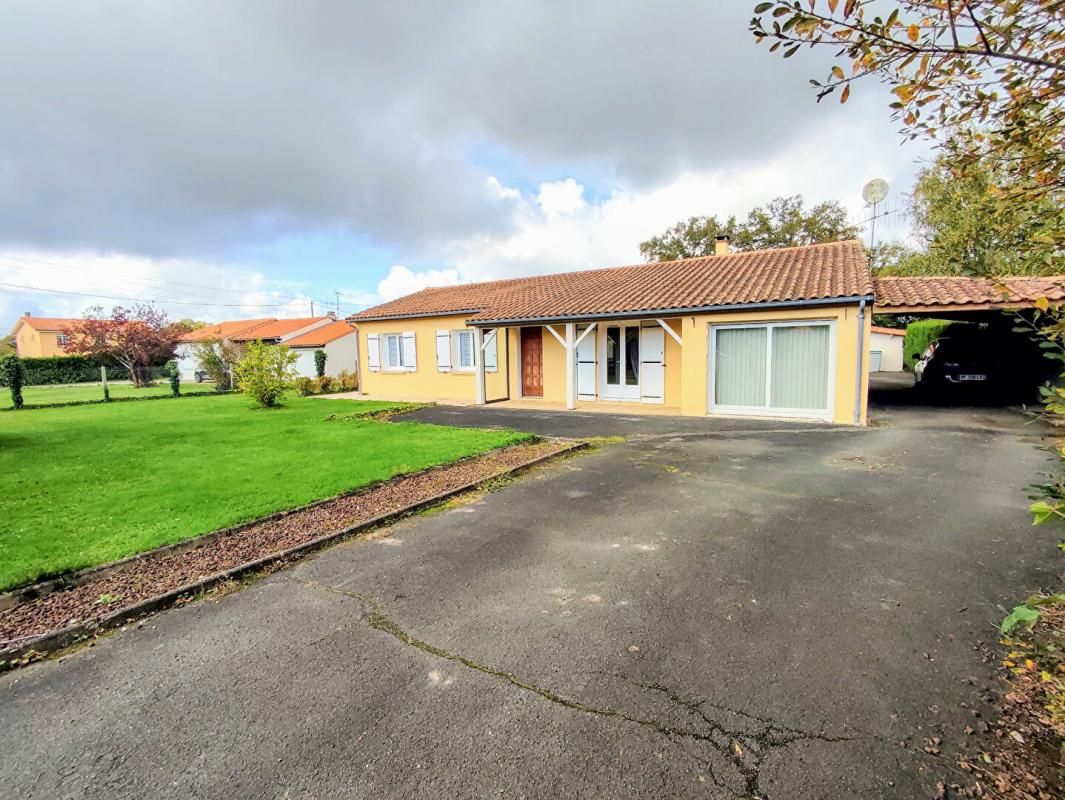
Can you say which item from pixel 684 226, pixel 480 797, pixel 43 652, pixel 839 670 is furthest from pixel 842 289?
pixel 684 226

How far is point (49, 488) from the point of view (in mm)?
7082

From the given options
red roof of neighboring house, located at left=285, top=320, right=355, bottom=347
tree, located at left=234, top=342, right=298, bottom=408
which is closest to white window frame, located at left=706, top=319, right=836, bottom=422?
tree, located at left=234, top=342, right=298, bottom=408

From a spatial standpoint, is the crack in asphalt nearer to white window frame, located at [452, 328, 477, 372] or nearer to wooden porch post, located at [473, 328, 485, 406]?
wooden porch post, located at [473, 328, 485, 406]

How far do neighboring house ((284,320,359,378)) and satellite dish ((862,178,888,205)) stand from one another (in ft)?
90.1

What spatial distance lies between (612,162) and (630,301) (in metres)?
7.51

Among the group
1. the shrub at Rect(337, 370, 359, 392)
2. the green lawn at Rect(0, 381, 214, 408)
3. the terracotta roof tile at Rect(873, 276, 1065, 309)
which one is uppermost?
the terracotta roof tile at Rect(873, 276, 1065, 309)

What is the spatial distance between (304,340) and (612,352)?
2658cm

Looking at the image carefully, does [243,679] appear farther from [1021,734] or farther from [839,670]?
[1021,734]

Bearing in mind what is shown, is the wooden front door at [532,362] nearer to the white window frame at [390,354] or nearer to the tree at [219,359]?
the white window frame at [390,354]

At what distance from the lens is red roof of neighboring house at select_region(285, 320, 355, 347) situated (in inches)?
1324

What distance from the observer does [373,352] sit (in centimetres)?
2147

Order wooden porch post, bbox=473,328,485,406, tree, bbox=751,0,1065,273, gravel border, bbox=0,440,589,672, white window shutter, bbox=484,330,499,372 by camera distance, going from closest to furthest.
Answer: tree, bbox=751,0,1065,273, gravel border, bbox=0,440,589,672, wooden porch post, bbox=473,328,485,406, white window shutter, bbox=484,330,499,372

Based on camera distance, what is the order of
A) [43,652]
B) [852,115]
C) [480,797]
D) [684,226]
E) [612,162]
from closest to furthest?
1. [480,797]
2. [852,115]
3. [43,652]
4. [612,162]
5. [684,226]

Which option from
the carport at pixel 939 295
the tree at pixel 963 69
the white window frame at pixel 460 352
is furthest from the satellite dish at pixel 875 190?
the tree at pixel 963 69
